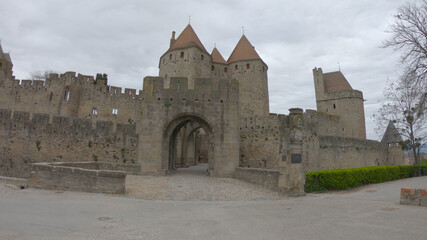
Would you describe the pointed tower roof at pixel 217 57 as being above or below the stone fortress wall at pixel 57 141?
above

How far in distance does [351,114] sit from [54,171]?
123ft

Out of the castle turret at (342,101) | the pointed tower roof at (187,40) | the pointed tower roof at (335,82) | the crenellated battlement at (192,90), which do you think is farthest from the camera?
the pointed tower roof at (335,82)

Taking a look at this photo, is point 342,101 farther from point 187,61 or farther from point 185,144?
point 185,144

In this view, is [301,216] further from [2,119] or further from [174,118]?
[2,119]

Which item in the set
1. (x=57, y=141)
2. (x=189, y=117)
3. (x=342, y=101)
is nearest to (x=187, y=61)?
(x=189, y=117)

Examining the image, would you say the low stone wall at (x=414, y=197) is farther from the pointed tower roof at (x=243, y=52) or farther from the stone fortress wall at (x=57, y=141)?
the pointed tower roof at (x=243, y=52)

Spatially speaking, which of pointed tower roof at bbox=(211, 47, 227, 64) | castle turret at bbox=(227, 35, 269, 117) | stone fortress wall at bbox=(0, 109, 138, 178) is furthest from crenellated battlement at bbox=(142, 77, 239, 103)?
pointed tower roof at bbox=(211, 47, 227, 64)

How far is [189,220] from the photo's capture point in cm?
563

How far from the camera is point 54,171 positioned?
895 cm

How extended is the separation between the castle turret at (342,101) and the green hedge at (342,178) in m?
20.8

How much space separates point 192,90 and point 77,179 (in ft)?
25.0

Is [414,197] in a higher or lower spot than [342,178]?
lower

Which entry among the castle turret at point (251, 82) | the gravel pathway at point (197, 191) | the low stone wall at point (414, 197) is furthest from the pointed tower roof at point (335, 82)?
the low stone wall at point (414, 197)

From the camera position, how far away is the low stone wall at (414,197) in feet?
25.1
